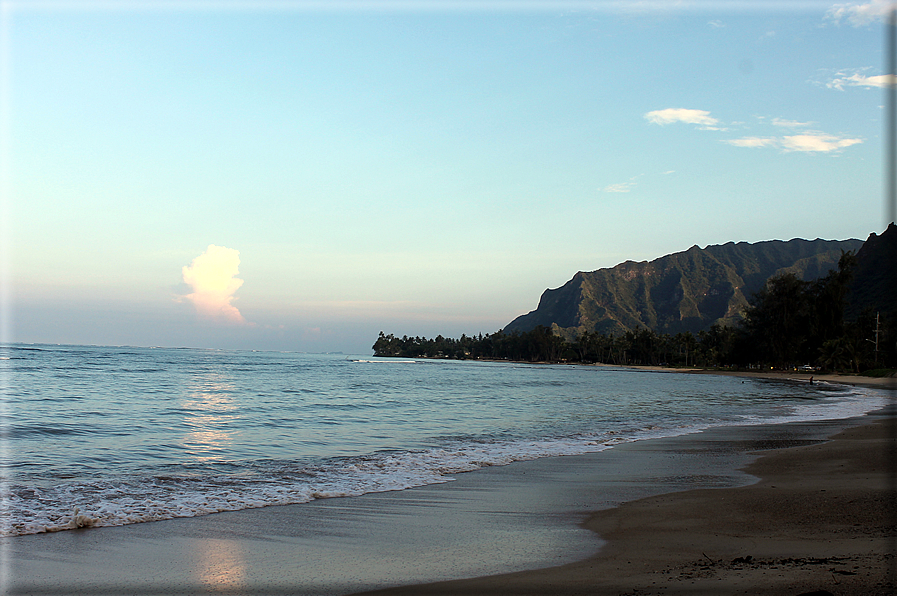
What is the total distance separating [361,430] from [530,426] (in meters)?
6.16

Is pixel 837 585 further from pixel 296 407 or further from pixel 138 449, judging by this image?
pixel 296 407

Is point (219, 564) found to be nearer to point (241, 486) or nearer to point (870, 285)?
point (241, 486)

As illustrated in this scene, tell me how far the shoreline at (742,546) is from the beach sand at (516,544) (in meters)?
0.02

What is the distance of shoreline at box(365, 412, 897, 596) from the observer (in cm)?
456

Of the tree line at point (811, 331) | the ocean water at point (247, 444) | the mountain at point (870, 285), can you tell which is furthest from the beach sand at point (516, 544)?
the mountain at point (870, 285)

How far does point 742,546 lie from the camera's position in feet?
19.0

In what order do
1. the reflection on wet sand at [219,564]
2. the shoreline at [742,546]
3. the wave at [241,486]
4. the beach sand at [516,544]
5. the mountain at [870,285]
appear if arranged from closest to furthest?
the shoreline at [742,546]
the beach sand at [516,544]
the reflection on wet sand at [219,564]
the wave at [241,486]
the mountain at [870,285]

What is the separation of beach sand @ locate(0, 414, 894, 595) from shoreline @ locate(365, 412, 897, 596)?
2 centimetres

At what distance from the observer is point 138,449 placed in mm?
12820

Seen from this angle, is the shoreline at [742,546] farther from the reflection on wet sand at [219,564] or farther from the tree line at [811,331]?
the tree line at [811,331]

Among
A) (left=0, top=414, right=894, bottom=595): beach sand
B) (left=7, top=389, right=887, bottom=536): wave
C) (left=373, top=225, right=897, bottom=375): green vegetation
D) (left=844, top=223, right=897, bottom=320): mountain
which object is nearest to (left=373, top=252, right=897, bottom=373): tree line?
(left=373, top=225, right=897, bottom=375): green vegetation

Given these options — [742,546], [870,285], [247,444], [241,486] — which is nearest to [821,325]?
[870,285]

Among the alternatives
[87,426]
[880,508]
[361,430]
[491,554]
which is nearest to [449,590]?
[491,554]

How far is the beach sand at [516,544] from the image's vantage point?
4879 mm
